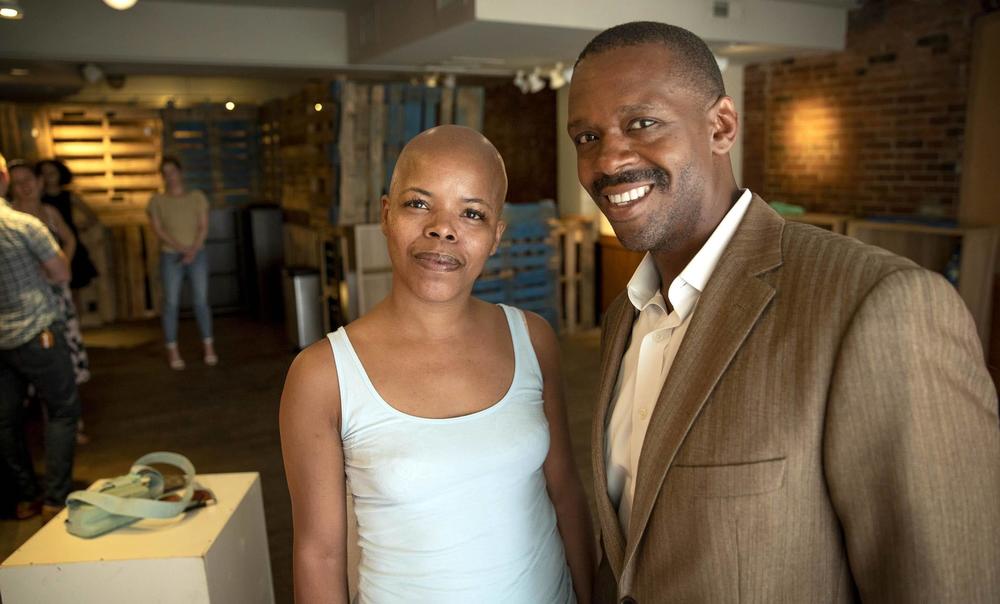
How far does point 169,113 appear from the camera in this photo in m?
9.12

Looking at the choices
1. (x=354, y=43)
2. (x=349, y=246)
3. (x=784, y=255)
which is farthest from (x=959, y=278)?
(x=354, y=43)

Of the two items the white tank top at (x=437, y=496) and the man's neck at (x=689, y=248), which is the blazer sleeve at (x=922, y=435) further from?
the white tank top at (x=437, y=496)

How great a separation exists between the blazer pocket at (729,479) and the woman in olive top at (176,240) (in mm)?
6536

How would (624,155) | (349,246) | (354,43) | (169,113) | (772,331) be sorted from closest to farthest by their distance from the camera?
(772,331) → (624,155) → (349,246) → (354,43) → (169,113)

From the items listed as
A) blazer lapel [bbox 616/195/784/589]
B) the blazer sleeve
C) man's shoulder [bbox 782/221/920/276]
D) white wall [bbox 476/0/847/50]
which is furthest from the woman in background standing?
the blazer sleeve

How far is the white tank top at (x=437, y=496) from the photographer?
1491mm

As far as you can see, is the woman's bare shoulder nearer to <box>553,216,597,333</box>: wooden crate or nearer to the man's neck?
the man's neck

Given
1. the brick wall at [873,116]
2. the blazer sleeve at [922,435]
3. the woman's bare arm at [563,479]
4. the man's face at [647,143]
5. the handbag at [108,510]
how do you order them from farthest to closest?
the brick wall at [873,116]
the handbag at [108,510]
the woman's bare arm at [563,479]
the man's face at [647,143]
the blazer sleeve at [922,435]

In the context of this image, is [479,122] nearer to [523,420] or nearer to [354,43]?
[354,43]

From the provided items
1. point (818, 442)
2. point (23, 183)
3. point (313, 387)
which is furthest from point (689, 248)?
point (23, 183)

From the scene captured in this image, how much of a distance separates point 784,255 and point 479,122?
6.06 metres

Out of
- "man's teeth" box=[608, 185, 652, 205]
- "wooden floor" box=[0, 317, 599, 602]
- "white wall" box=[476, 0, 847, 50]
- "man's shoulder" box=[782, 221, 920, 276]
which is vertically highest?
"white wall" box=[476, 0, 847, 50]

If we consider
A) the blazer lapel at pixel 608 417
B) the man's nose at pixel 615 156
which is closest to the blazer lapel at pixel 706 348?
the blazer lapel at pixel 608 417

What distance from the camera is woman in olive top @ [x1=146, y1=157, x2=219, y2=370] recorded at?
22.1ft
